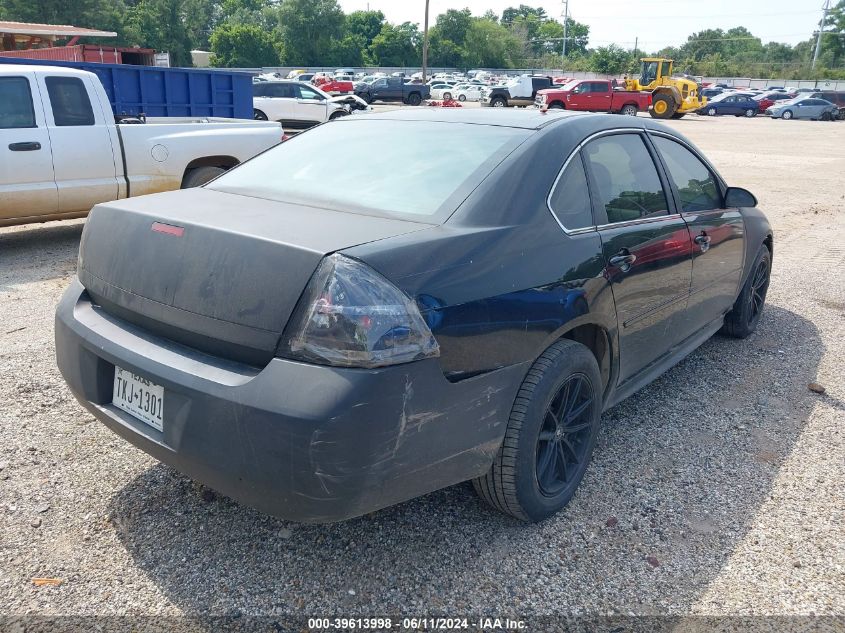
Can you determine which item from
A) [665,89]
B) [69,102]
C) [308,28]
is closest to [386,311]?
[69,102]

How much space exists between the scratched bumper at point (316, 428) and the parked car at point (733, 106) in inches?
1863

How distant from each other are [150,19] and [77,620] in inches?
3330

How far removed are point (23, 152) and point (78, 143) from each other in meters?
0.54

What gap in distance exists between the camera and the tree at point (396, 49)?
299ft

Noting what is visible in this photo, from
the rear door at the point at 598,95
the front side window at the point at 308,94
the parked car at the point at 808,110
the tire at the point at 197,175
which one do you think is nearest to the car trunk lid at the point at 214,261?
the tire at the point at 197,175

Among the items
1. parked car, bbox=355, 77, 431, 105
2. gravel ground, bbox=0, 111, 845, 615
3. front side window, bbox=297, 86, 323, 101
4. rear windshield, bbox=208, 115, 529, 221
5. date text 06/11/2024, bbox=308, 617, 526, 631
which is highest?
parked car, bbox=355, 77, 431, 105

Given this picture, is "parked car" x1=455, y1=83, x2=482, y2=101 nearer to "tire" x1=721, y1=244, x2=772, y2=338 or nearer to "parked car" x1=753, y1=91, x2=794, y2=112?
"parked car" x1=753, y1=91, x2=794, y2=112

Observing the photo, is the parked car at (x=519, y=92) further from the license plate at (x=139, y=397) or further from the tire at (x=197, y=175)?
the license plate at (x=139, y=397)

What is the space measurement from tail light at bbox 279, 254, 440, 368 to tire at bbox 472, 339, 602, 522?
637mm

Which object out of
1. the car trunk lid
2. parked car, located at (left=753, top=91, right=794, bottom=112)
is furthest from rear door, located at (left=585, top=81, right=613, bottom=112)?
the car trunk lid

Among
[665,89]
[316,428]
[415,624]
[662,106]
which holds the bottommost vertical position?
[415,624]

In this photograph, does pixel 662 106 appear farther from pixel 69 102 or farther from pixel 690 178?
pixel 690 178

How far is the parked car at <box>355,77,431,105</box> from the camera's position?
43.0 metres

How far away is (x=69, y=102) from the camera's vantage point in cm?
703
